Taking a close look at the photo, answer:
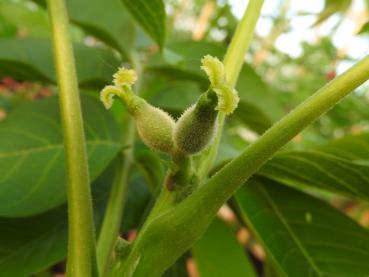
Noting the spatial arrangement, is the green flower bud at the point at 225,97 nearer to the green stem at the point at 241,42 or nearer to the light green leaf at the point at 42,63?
the green stem at the point at 241,42

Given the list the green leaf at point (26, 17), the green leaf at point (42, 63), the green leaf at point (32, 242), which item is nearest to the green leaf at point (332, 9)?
Answer: the green leaf at point (42, 63)

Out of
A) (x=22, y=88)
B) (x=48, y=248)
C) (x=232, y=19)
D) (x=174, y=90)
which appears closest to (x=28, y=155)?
(x=48, y=248)

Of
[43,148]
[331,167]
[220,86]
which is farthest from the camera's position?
[43,148]

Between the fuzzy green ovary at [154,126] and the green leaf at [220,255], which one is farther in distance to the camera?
the green leaf at [220,255]

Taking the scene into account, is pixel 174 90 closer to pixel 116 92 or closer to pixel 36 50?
pixel 36 50

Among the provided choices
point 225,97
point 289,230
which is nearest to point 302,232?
point 289,230

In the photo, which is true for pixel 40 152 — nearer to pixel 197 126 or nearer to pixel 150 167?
pixel 150 167
